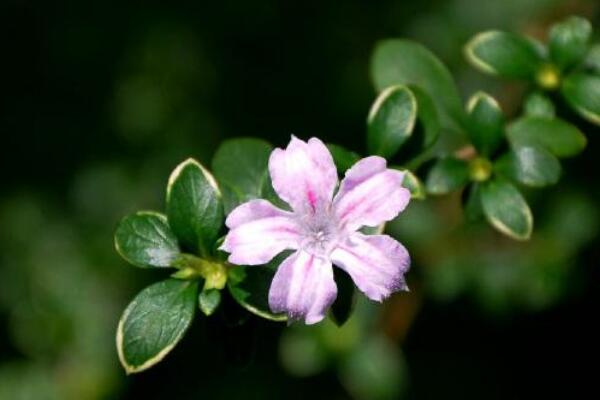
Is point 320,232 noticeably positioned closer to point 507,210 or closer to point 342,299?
point 342,299

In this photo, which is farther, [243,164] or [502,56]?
[502,56]

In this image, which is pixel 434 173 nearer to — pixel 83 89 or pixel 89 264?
pixel 89 264

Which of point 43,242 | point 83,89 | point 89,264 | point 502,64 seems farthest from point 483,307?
point 83,89

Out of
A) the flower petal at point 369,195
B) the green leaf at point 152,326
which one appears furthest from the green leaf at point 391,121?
the green leaf at point 152,326

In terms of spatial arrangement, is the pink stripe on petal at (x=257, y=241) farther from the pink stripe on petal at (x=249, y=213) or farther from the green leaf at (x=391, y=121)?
the green leaf at (x=391, y=121)

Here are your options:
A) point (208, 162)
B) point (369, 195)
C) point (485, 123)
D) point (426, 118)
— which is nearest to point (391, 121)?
point (426, 118)

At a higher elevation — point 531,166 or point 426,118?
point 426,118
